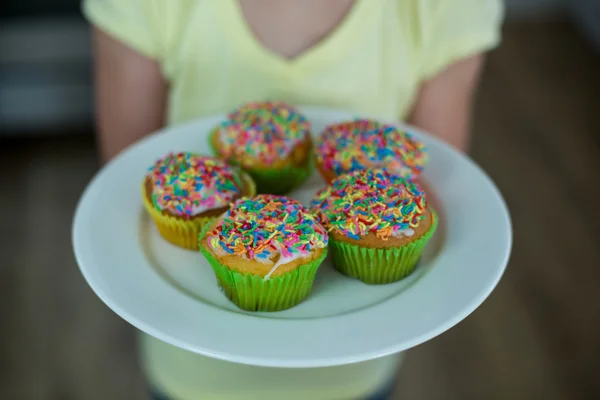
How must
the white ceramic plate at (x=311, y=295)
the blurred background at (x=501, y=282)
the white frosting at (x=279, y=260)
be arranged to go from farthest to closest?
the blurred background at (x=501, y=282)
the white frosting at (x=279, y=260)
the white ceramic plate at (x=311, y=295)

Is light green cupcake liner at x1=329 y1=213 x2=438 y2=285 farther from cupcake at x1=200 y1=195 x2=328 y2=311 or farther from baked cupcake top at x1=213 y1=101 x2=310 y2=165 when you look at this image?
baked cupcake top at x1=213 y1=101 x2=310 y2=165

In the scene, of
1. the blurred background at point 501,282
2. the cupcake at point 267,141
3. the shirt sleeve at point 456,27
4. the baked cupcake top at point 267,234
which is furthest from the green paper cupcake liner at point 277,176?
the blurred background at point 501,282

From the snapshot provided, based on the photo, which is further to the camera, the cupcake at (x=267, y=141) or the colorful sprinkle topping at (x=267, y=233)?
the cupcake at (x=267, y=141)

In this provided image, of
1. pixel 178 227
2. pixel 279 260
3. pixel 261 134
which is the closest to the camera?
pixel 279 260

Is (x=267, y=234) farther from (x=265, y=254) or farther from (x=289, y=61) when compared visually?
(x=289, y=61)

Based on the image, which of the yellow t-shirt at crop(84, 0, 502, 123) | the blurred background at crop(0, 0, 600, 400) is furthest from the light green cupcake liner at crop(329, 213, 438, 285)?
the blurred background at crop(0, 0, 600, 400)

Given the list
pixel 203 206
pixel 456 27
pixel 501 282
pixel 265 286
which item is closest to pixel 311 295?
pixel 265 286

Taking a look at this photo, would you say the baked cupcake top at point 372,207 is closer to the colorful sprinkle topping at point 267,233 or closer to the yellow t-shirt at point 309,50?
the colorful sprinkle topping at point 267,233
